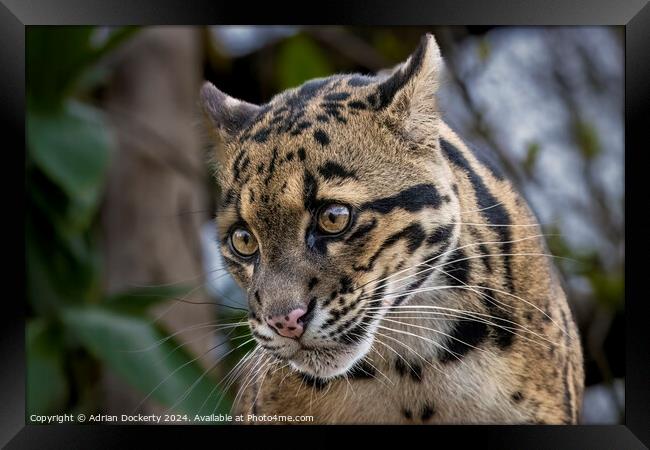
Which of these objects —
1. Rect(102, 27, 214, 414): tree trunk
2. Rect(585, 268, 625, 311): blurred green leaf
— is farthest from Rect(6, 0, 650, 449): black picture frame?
Rect(102, 27, 214, 414): tree trunk

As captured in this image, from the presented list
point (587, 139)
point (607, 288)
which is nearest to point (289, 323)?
point (587, 139)

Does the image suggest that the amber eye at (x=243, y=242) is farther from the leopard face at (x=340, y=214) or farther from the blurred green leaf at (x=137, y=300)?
the blurred green leaf at (x=137, y=300)

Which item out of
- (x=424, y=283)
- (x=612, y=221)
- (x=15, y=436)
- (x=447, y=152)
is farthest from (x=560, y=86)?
(x=15, y=436)

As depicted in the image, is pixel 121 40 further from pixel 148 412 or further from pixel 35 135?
pixel 148 412

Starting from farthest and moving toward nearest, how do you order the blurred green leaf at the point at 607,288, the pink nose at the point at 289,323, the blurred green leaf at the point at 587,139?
the blurred green leaf at the point at 607,288
the blurred green leaf at the point at 587,139
the pink nose at the point at 289,323
